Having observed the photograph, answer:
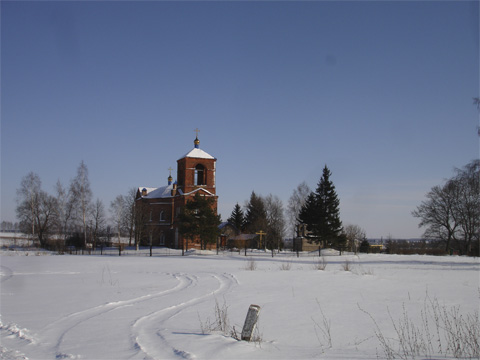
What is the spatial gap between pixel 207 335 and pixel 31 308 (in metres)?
4.82

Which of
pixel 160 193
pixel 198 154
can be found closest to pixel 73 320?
pixel 198 154

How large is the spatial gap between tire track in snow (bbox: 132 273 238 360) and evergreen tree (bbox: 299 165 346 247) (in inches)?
1551

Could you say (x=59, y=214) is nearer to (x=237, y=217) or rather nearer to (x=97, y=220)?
(x=97, y=220)

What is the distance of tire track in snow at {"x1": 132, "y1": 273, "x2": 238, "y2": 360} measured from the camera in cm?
523

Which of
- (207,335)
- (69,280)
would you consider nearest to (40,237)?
(69,280)

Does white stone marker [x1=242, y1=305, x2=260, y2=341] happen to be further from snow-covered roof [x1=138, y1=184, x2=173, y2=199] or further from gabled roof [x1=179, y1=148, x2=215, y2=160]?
snow-covered roof [x1=138, y1=184, x2=173, y2=199]

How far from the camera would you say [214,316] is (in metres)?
7.88

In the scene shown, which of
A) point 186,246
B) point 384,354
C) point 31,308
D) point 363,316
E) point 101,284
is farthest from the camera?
point 186,246

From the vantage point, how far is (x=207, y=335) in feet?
20.3

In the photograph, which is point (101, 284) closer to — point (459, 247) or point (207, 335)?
point (207, 335)

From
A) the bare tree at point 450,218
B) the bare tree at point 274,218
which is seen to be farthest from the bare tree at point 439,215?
the bare tree at point 274,218

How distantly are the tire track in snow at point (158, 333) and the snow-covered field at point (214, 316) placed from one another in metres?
0.02

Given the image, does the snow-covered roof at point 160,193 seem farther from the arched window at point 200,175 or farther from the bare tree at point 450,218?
the bare tree at point 450,218

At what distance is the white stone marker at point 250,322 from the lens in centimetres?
575
